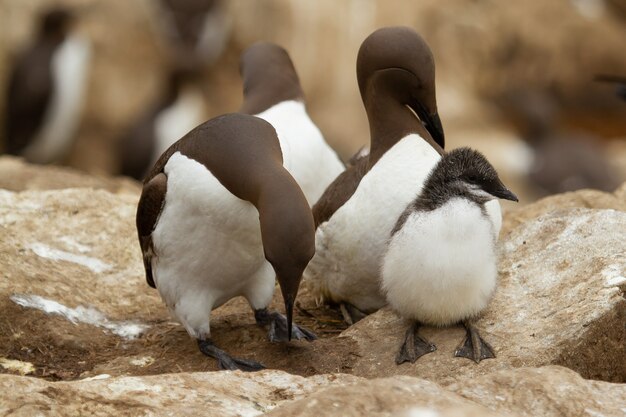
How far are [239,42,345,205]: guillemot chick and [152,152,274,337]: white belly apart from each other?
161 centimetres

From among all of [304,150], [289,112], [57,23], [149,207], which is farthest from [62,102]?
[149,207]

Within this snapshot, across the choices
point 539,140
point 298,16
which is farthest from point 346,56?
point 539,140

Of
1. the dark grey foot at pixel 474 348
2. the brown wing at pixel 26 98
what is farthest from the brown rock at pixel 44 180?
the brown wing at pixel 26 98

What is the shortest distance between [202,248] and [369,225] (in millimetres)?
1127

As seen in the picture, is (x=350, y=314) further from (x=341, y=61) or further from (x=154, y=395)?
(x=341, y=61)

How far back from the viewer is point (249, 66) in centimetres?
1008

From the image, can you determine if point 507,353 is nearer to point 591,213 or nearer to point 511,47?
point 591,213

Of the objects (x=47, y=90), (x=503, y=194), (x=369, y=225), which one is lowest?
(x=47, y=90)

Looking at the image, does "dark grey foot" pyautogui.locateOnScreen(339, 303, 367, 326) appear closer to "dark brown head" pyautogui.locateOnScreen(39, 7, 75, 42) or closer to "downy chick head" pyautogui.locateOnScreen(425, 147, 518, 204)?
"downy chick head" pyautogui.locateOnScreen(425, 147, 518, 204)

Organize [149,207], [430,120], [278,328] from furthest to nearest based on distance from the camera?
1. [430,120]
2. [278,328]
3. [149,207]

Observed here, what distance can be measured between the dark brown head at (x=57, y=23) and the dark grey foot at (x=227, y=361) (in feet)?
38.7

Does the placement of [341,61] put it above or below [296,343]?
above

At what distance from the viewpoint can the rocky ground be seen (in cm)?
552

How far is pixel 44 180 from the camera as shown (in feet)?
36.4
